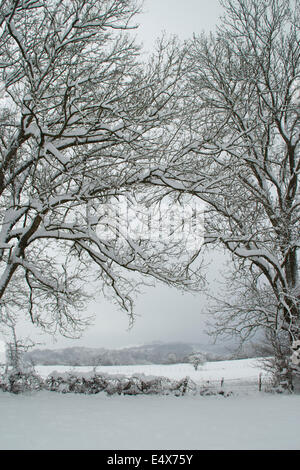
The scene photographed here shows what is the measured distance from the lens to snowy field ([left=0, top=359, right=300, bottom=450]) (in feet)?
17.8

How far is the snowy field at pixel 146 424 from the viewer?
5414 mm

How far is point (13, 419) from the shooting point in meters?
7.03

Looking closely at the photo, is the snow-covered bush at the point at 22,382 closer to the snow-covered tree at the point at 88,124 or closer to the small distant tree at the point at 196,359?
the snow-covered tree at the point at 88,124

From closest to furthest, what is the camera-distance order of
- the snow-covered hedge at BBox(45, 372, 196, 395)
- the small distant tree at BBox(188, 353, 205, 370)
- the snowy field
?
the snowy field < the snow-covered hedge at BBox(45, 372, 196, 395) < the small distant tree at BBox(188, 353, 205, 370)

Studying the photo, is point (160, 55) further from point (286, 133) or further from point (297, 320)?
point (297, 320)

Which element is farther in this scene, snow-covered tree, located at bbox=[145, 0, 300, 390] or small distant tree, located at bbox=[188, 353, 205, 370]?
small distant tree, located at bbox=[188, 353, 205, 370]

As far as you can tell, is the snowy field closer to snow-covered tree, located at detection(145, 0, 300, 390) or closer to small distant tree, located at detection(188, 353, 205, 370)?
snow-covered tree, located at detection(145, 0, 300, 390)

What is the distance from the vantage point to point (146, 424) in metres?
6.65

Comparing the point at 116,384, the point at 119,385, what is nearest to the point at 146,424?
the point at 119,385

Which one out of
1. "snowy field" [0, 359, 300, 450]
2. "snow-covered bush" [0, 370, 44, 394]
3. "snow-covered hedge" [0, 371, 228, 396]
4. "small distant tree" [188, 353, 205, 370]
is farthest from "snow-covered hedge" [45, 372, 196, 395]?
"small distant tree" [188, 353, 205, 370]

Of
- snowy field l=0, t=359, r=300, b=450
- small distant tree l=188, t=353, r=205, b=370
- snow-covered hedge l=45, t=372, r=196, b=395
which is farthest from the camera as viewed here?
small distant tree l=188, t=353, r=205, b=370

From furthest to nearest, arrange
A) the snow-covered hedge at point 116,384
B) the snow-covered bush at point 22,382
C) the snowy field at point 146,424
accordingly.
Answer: the snow-covered bush at point 22,382 → the snow-covered hedge at point 116,384 → the snowy field at point 146,424

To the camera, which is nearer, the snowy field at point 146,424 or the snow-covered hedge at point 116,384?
the snowy field at point 146,424

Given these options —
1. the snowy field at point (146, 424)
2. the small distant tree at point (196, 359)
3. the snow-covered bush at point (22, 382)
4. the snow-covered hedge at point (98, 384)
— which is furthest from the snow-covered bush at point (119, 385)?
the small distant tree at point (196, 359)
